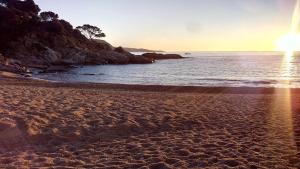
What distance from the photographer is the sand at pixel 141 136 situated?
25.4ft

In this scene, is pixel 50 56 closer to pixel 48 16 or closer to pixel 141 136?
pixel 48 16

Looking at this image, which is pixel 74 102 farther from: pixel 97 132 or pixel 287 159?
pixel 287 159

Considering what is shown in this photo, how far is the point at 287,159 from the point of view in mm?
7781

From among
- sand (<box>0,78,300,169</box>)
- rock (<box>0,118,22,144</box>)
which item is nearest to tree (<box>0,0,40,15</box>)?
sand (<box>0,78,300,169</box>)

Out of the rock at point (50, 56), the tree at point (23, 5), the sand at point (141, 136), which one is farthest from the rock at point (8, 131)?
the tree at point (23, 5)

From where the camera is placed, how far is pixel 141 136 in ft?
32.8

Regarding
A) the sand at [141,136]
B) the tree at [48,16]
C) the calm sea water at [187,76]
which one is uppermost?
the tree at [48,16]

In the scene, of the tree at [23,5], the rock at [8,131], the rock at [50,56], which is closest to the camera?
the rock at [8,131]

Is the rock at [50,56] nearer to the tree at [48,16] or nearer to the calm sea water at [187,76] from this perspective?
the calm sea water at [187,76]

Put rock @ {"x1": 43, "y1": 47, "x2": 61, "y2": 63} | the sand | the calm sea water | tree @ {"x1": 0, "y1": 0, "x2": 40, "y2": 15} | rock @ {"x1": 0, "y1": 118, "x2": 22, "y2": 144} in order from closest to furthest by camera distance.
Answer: the sand, rock @ {"x1": 0, "y1": 118, "x2": 22, "y2": 144}, the calm sea water, rock @ {"x1": 43, "y1": 47, "x2": 61, "y2": 63}, tree @ {"x1": 0, "y1": 0, "x2": 40, "y2": 15}

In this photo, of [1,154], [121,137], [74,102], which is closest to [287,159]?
[121,137]

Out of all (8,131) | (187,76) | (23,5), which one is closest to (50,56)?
(23,5)

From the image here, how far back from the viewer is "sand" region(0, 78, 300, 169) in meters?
7.73

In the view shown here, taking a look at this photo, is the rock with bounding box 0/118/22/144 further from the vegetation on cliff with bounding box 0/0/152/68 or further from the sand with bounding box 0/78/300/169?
the vegetation on cliff with bounding box 0/0/152/68
